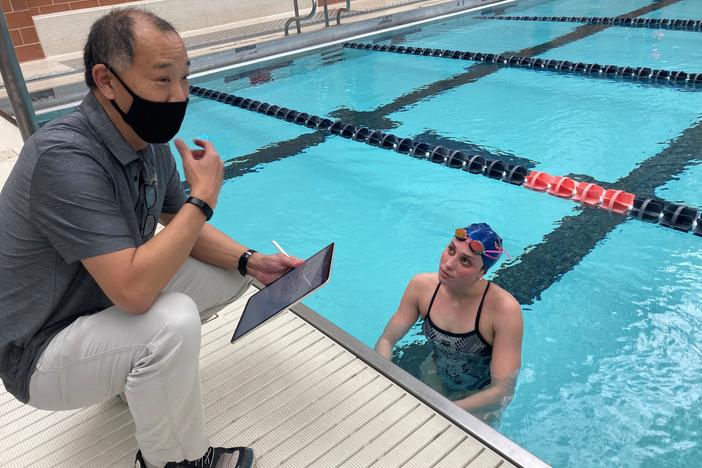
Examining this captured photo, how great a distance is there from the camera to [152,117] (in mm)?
1526

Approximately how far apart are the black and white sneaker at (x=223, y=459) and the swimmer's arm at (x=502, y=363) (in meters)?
0.94

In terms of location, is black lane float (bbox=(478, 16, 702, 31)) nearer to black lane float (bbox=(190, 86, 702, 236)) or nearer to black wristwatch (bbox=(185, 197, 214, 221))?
black lane float (bbox=(190, 86, 702, 236))

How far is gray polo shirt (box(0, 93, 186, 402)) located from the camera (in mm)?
1340

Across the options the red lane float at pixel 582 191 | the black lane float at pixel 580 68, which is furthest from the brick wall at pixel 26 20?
the red lane float at pixel 582 191

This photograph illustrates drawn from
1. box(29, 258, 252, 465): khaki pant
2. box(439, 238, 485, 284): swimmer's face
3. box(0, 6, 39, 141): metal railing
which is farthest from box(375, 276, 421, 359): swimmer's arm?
box(0, 6, 39, 141): metal railing

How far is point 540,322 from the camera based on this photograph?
125 inches

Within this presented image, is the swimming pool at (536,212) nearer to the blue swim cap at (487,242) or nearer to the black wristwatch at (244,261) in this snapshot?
the blue swim cap at (487,242)

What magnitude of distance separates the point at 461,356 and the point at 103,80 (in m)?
1.74

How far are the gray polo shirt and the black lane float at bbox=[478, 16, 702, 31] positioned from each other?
9610 millimetres

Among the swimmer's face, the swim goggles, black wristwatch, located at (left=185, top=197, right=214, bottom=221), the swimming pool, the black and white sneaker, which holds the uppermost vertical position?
black wristwatch, located at (left=185, top=197, right=214, bottom=221)

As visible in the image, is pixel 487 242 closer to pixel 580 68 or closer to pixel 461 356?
pixel 461 356

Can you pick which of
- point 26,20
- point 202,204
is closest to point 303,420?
point 202,204

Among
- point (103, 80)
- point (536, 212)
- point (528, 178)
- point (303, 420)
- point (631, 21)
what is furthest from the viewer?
point (631, 21)

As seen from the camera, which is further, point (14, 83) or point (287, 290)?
point (14, 83)
